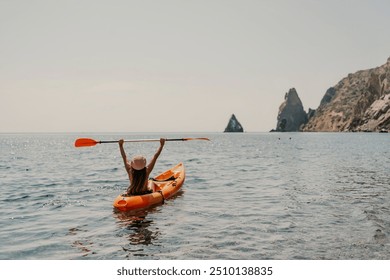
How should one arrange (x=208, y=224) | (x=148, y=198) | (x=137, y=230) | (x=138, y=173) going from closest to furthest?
(x=137, y=230) → (x=208, y=224) → (x=138, y=173) → (x=148, y=198)

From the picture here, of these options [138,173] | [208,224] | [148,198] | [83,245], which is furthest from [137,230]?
[138,173]

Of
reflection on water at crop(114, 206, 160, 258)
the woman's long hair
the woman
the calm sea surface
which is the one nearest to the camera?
the calm sea surface

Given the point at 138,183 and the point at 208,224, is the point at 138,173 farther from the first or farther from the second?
the point at 208,224

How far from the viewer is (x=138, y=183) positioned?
12.5 m

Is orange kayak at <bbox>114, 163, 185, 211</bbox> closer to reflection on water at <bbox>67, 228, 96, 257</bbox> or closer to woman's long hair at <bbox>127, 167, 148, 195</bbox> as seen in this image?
woman's long hair at <bbox>127, 167, 148, 195</bbox>

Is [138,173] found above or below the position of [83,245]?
above

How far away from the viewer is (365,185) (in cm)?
1739

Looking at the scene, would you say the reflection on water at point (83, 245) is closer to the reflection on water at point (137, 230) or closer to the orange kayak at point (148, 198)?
the reflection on water at point (137, 230)

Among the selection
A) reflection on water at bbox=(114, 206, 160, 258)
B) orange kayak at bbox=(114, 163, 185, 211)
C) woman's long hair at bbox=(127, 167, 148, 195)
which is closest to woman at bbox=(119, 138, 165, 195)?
woman's long hair at bbox=(127, 167, 148, 195)

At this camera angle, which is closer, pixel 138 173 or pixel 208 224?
pixel 208 224

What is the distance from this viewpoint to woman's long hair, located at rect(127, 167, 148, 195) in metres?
12.2

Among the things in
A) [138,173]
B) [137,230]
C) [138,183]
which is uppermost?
[138,173]
